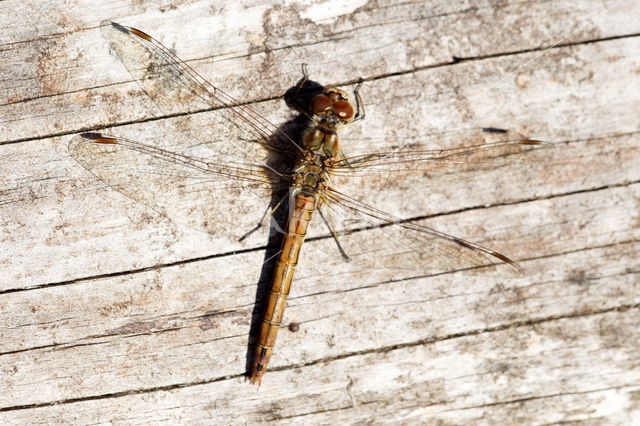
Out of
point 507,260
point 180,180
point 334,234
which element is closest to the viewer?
point 507,260

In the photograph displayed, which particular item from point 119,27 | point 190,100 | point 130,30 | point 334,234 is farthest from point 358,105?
point 119,27

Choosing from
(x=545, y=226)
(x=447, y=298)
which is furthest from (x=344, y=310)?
(x=545, y=226)

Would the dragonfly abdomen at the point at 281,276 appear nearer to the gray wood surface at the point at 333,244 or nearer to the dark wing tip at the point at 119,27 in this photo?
the gray wood surface at the point at 333,244

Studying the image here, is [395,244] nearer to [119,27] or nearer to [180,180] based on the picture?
[180,180]

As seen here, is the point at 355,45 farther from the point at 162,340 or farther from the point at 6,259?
the point at 6,259

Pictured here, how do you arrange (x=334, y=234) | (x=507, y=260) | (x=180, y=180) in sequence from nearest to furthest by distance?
(x=507, y=260)
(x=180, y=180)
(x=334, y=234)

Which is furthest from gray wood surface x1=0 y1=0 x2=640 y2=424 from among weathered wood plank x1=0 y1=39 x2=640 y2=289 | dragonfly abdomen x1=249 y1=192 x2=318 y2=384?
dragonfly abdomen x1=249 y1=192 x2=318 y2=384
